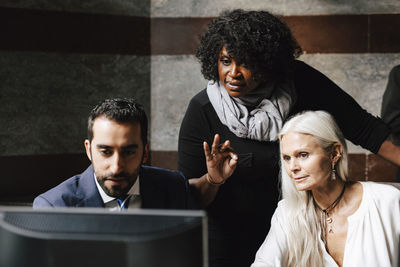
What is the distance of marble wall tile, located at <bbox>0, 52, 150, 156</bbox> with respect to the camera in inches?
140

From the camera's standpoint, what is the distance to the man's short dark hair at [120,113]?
1.65 m

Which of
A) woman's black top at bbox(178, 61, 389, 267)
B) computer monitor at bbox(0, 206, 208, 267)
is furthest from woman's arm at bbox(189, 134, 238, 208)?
computer monitor at bbox(0, 206, 208, 267)

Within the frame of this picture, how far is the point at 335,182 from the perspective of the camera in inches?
74.3

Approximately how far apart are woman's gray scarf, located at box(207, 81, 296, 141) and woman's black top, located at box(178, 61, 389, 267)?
53 mm

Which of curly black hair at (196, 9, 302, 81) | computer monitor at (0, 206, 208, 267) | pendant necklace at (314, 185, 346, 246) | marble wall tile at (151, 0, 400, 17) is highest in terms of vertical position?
Answer: marble wall tile at (151, 0, 400, 17)

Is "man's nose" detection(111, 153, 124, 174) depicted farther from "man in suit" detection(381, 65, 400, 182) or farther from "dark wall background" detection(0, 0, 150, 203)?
"dark wall background" detection(0, 0, 150, 203)

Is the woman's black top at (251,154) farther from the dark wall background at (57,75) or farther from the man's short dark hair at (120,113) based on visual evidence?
the dark wall background at (57,75)

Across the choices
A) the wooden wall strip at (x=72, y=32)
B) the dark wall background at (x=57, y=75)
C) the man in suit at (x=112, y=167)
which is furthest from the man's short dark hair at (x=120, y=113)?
the wooden wall strip at (x=72, y=32)

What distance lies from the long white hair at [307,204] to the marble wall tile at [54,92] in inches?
94.0

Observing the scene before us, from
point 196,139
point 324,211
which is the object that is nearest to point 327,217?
point 324,211

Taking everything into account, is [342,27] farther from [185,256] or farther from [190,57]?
[185,256]

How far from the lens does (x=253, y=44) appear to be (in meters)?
1.97

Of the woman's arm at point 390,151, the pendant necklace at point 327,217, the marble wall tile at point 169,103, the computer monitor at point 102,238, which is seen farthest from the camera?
the marble wall tile at point 169,103

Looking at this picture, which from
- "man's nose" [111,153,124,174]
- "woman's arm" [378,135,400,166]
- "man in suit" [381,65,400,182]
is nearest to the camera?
"man's nose" [111,153,124,174]
